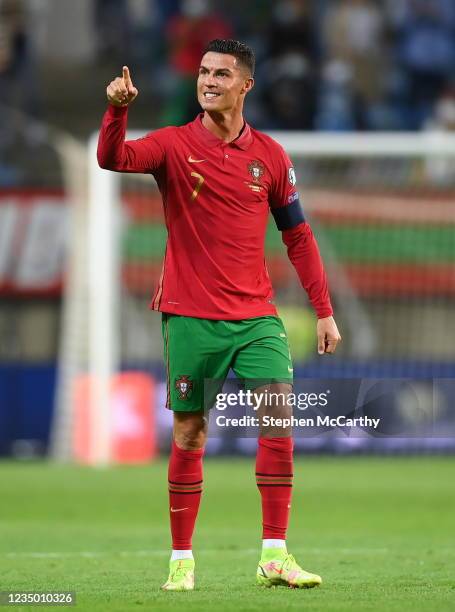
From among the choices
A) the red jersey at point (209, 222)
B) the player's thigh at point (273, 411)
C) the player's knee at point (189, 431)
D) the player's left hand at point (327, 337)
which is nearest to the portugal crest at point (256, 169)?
the red jersey at point (209, 222)

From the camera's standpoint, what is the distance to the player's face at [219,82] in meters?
6.20

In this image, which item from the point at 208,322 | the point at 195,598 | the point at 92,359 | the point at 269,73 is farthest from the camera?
the point at 269,73

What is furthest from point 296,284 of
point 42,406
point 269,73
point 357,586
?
point 357,586

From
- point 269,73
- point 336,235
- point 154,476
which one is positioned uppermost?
point 269,73

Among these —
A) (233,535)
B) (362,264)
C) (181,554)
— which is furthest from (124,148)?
(362,264)

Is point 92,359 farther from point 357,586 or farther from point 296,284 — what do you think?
point 357,586

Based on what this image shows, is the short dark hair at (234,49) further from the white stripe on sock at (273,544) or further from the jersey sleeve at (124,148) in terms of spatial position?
Answer: the white stripe on sock at (273,544)

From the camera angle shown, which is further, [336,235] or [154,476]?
[336,235]

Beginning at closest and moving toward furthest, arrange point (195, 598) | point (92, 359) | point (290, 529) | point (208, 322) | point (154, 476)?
point (195, 598), point (208, 322), point (290, 529), point (154, 476), point (92, 359)

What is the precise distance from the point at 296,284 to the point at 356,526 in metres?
6.36

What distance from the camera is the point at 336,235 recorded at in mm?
16719

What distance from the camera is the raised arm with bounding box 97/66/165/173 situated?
19.0 ft

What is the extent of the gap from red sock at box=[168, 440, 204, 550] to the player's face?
1.40 meters

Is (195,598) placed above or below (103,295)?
below
